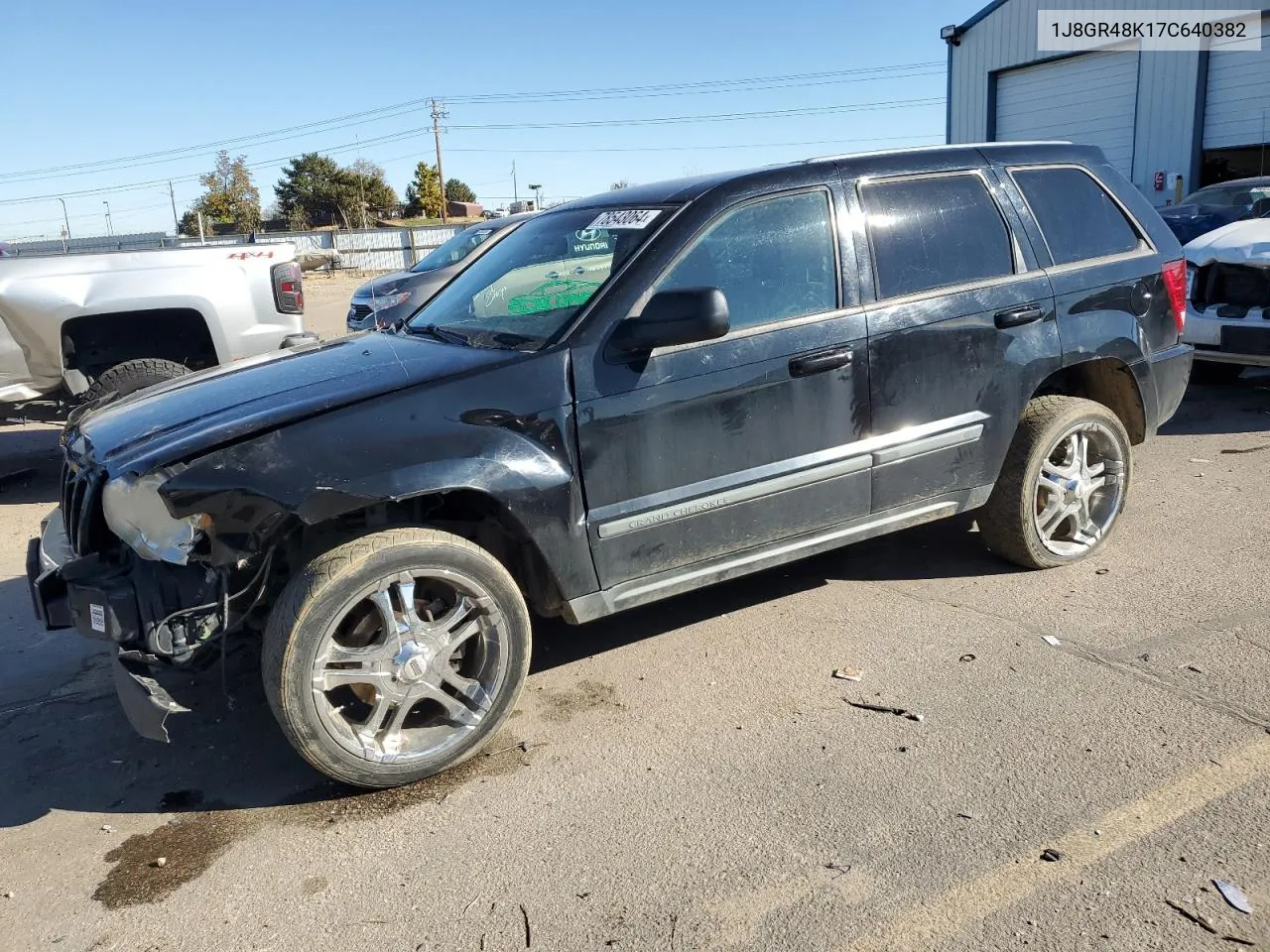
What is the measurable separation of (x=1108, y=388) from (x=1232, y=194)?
11.3 metres

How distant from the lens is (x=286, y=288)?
7445mm

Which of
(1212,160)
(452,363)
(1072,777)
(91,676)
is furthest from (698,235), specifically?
(1212,160)

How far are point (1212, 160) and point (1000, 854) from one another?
23.0 m

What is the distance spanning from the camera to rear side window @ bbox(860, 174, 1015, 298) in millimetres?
4047

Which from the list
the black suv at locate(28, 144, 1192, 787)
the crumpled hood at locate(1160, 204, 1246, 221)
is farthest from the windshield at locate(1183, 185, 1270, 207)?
the black suv at locate(28, 144, 1192, 787)

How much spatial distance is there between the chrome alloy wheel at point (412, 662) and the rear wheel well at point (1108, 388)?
286cm

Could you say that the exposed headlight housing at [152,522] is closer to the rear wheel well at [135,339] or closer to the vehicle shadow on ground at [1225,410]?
the rear wheel well at [135,339]

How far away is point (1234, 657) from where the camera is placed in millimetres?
3748

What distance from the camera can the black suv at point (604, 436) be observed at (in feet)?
10.0

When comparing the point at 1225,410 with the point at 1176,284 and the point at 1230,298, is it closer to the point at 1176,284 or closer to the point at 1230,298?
the point at 1230,298

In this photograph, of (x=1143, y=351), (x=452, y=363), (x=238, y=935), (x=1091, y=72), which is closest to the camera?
(x=238, y=935)

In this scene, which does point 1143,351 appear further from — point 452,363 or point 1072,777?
point 452,363

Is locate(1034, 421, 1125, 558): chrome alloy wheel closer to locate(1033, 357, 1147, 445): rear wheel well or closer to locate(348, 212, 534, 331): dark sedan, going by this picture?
locate(1033, 357, 1147, 445): rear wheel well

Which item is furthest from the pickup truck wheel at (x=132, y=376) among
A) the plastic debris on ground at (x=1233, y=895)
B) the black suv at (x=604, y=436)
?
the plastic debris on ground at (x=1233, y=895)
